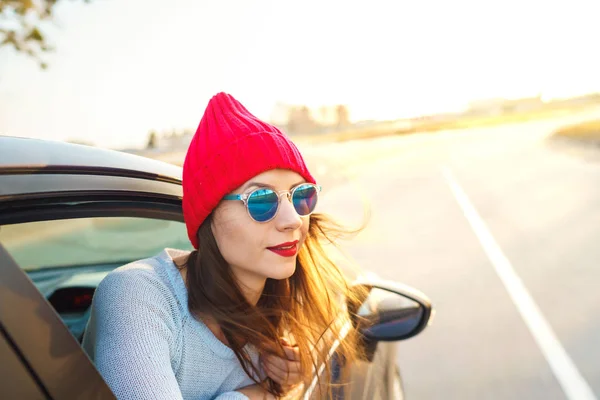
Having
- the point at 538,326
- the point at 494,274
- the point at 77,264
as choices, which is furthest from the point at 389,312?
the point at 494,274

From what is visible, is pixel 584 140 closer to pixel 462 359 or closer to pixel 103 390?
pixel 462 359

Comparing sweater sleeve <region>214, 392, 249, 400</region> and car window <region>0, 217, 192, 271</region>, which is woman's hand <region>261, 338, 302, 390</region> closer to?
sweater sleeve <region>214, 392, 249, 400</region>

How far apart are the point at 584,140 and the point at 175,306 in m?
28.8

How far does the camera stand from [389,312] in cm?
233

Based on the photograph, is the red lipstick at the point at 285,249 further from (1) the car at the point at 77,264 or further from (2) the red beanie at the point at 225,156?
(1) the car at the point at 77,264

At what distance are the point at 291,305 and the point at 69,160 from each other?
0.85 metres

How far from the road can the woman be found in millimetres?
612

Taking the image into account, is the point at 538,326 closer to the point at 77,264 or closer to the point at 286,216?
the point at 77,264

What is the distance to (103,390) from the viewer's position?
3.75ft

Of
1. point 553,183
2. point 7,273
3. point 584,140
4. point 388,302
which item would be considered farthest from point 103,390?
point 584,140

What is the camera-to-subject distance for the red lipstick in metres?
1.72

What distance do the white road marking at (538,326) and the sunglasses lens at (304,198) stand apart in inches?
105

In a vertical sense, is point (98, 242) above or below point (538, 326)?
above

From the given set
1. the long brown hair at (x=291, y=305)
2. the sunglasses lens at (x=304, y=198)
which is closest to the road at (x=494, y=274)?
the long brown hair at (x=291, y=305)
